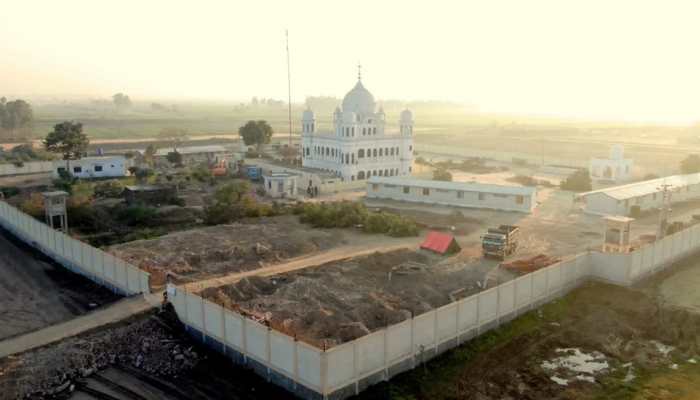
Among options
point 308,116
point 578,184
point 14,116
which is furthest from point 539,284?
point 14,116

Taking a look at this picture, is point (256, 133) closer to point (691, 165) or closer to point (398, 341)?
point (691, 165)

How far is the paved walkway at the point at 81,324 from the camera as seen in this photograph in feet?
61.8

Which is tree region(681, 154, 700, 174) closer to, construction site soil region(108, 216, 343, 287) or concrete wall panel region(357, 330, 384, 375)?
construction site soil region(108, 216, 343, 287)

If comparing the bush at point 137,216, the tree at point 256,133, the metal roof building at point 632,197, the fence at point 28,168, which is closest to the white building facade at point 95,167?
the fence at point 28,168

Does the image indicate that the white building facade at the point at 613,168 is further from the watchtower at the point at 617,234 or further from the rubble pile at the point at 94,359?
the rubble pile at the point at 94,359

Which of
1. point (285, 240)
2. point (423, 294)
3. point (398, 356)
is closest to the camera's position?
point (398, 356)

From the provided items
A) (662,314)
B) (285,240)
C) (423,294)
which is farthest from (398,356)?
(285,240)

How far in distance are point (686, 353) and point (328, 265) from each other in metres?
14.3

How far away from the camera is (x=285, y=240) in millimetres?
31500

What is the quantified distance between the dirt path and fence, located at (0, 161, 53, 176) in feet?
140

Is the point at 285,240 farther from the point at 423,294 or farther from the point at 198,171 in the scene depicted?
the point at 198,171

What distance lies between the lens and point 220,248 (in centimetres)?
2962

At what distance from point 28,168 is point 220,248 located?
131 ft

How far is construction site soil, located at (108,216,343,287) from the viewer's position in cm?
2673
